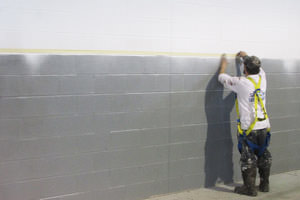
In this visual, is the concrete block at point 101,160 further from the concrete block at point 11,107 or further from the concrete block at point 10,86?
the concrete block at point 10,86

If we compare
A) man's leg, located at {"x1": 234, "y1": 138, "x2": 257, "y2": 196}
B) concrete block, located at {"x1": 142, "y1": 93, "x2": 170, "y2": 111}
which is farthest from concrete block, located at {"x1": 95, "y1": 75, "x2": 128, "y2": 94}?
man's leg, located at {"x1": 234, "y1": 138, "x2": 257, "y2": 196}

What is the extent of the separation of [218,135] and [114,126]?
1646mm

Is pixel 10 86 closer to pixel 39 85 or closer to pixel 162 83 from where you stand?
pixel 39 85

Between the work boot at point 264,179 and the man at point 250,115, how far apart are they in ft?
0.74

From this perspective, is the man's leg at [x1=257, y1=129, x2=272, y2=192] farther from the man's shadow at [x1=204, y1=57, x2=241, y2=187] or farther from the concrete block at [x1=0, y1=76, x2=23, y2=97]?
the concrete block at [x1=0, y1=76, x2=23, y2=97]

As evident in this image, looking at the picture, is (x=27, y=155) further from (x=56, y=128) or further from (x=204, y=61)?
(x=204, y=61)

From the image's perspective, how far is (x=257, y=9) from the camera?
5719 mm

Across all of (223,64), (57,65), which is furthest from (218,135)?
(57,65)

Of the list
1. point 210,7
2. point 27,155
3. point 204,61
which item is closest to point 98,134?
point 27,155

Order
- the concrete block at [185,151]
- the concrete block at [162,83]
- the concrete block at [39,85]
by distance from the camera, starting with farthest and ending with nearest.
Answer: the concrete block at [185,151] < the concrete block at [162,83] < the concrete block at [39,85]

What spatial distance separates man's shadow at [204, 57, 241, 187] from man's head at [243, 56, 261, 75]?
17.5 inches

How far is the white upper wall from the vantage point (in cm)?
414

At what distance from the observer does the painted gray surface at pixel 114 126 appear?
13.7ft

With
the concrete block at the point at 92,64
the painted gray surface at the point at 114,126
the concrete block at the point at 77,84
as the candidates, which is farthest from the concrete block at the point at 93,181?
the concrete block at the point at 92,64
